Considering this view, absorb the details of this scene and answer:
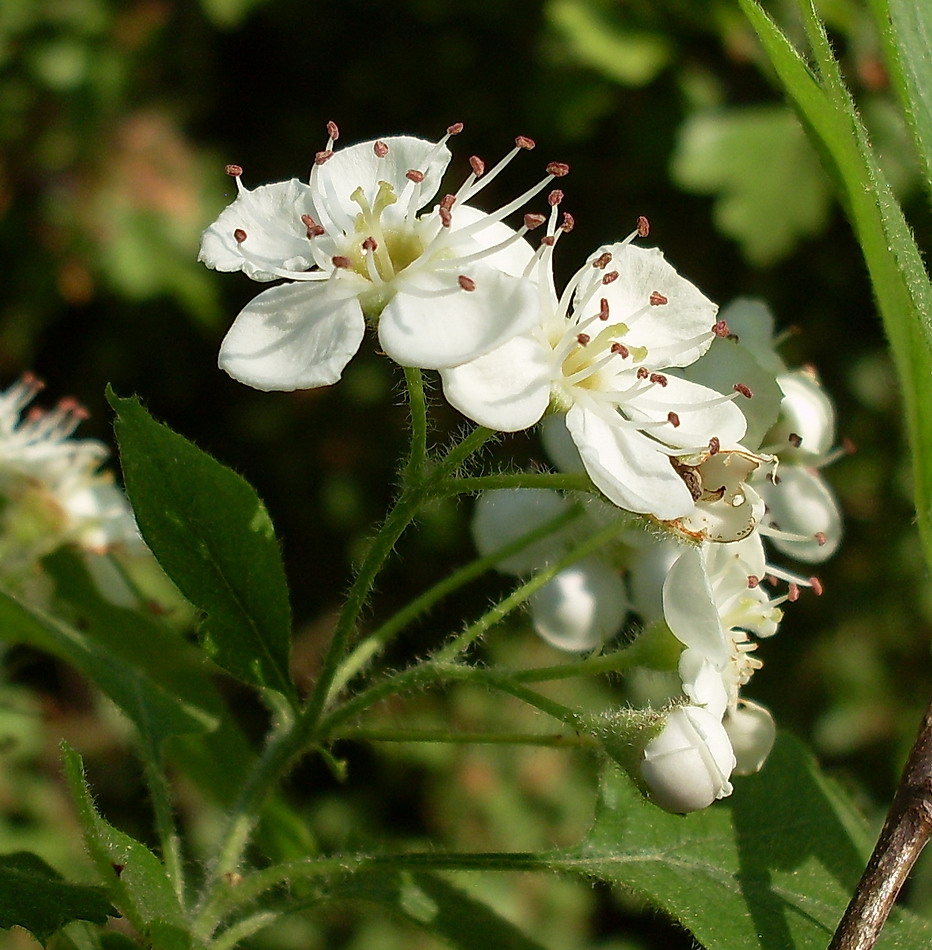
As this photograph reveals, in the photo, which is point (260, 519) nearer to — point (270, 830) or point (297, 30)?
point (270, 830)

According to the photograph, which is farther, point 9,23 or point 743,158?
point 9,23

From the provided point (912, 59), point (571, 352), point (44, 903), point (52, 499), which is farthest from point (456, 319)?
point (52, 499)

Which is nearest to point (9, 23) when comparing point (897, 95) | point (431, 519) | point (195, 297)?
point (195, 297)

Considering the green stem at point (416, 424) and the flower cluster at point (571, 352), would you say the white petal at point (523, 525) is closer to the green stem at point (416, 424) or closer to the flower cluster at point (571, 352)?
the flower cluster at point (571, 352)

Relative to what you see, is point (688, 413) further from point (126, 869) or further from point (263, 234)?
point (126, 869)

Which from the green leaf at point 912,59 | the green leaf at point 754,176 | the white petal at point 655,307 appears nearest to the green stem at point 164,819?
the white petal at point 655,307
